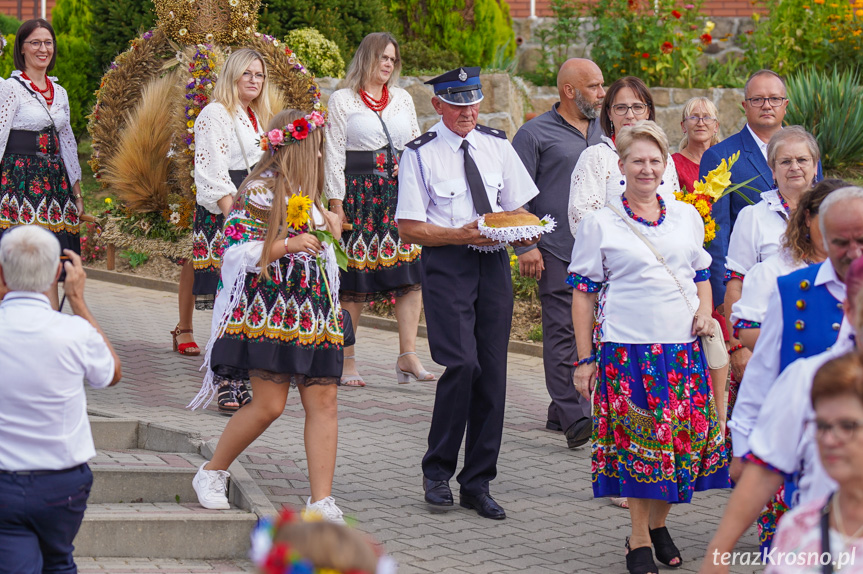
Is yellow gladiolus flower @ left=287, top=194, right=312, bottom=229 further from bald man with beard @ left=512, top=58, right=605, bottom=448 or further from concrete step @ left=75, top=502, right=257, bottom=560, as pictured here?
bald man with beard @ left=512, top=58, right=605, bottom=448

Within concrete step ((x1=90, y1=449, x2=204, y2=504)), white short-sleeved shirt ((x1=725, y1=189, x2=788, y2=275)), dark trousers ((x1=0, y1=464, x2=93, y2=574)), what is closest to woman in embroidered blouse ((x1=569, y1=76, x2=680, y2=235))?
white short-sleeved shirt ((x1=725, y1=189, x2=788, y2=275))

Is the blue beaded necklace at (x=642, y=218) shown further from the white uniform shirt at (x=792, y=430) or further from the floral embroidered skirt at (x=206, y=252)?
the floral embroidered skirt at (x=206, y=252)

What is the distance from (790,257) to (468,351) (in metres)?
1.99

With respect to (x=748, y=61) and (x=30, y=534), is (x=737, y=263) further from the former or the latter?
(x=748, y=61)

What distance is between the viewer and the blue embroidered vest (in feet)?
11.0

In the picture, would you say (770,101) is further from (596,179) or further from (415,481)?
(415,481)

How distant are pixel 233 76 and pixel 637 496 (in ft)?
12.8

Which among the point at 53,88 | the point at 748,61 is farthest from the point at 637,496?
the point at 748,61

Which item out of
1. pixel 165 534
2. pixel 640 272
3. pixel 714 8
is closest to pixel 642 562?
pixel 640 272

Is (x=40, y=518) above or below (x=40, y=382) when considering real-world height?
below

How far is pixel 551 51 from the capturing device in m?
15.5

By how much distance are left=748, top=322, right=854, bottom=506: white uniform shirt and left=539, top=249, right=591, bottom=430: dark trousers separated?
3.72m

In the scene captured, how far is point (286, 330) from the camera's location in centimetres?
518

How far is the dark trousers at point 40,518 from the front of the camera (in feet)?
11.7
